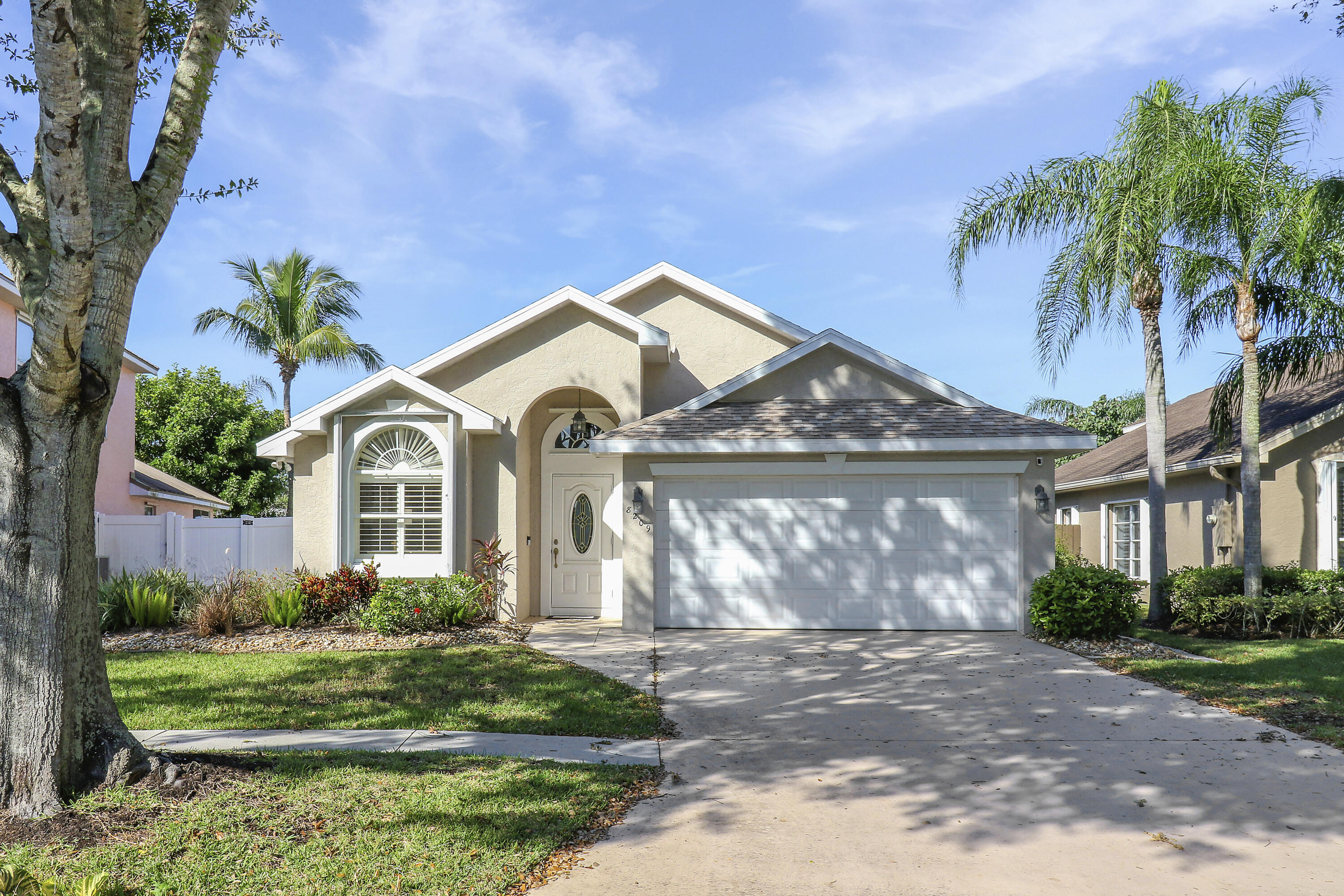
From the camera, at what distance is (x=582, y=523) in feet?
47.2

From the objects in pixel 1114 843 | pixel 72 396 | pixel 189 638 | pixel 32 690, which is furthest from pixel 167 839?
pixel 189 638

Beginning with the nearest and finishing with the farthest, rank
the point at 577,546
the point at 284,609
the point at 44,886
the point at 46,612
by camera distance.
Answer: the point at 44,886 < the point at 46,612 < the point at 284,609 < the point at 577,546

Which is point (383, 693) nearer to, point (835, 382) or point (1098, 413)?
point (835, 382)

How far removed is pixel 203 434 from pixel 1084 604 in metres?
28.6

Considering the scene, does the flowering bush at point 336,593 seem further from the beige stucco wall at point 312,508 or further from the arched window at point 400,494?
the beige stucco wall at point 312,508

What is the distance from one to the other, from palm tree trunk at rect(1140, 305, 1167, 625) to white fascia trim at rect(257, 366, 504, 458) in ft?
34.1

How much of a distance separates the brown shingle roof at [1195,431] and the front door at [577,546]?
10494 millimetres

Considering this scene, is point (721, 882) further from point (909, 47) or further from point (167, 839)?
point (909, 47)

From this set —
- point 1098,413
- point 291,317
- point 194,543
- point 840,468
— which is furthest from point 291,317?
point 1098,413

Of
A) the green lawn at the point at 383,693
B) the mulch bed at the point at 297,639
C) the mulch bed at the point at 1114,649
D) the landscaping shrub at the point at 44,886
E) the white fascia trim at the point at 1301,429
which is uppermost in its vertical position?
the white fascia trim at the point at 1301,429

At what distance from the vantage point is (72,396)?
4914 mm

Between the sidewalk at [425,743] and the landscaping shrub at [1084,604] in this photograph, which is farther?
the landscaping shrub at [1084,604]

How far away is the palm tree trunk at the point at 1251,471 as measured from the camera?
12.5 m

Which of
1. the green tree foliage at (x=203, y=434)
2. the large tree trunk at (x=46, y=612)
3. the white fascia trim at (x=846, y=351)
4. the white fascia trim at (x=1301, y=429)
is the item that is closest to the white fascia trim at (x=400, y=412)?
the white fascia trim at (x=846, y=351)
